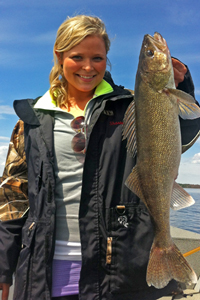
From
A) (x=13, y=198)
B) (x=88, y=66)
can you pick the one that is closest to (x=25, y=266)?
(x=13, y=198)

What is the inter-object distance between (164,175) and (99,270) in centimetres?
97

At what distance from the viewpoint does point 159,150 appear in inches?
91.8

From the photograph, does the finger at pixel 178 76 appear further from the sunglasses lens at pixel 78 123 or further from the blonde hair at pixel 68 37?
the sunglasses lens at pixel 78 123

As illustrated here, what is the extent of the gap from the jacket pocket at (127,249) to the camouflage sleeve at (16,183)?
1129 mm

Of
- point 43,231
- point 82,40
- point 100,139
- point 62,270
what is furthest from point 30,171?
point 82,40

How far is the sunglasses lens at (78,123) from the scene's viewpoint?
2.78 m

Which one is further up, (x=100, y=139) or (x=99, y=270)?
(x=100, y=139)

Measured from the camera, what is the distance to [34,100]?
124 inches

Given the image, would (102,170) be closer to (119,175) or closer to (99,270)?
(119,175)

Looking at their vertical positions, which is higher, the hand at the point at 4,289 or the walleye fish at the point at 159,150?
the walleye fish at the point at 159,150

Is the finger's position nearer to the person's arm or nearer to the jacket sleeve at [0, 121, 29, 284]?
the person's arm

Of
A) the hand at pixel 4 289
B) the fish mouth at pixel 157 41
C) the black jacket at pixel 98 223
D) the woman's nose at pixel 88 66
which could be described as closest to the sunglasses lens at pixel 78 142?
the black jacket at pixel 98 223

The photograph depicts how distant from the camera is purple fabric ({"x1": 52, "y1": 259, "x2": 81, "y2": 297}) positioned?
8.14 feet

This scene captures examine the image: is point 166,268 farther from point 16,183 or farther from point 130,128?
point 16,183
